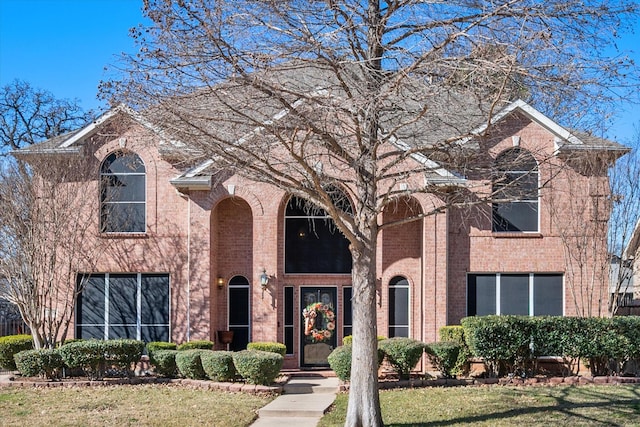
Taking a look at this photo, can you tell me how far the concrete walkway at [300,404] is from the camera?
13.4 meters

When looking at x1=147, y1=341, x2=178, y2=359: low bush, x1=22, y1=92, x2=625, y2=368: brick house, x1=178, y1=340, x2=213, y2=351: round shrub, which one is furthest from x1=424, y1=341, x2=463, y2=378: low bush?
x1=147, y1=341, x2=178, y2=359: low bush

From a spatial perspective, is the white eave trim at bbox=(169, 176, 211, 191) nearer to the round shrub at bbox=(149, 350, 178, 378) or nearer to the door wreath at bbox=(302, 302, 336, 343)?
the round shrub at bbox=(149, 350, 178, 378)

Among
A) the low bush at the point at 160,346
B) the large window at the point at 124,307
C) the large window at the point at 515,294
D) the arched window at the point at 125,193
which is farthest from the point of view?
the arched window at the point at 125,193

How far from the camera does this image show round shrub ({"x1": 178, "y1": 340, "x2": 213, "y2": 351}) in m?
18.4

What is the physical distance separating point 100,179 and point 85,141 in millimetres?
1149

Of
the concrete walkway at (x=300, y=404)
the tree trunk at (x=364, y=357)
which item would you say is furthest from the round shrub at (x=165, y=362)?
the tree trunk at (x=364, y=357)

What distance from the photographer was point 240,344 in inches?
803

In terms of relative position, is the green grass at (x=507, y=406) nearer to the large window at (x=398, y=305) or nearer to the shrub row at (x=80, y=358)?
the large window at (x=398, y=305)

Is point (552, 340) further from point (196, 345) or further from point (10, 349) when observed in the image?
point (10, 349)

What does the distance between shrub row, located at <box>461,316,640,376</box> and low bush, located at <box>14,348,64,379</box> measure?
9.60 meters

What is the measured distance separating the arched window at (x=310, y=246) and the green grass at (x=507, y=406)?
541 centimetres

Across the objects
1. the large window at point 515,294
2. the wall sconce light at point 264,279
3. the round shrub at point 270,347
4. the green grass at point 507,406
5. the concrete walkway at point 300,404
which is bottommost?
the concrete walkway at point 300,404

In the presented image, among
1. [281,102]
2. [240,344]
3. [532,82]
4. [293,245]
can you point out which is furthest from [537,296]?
[281,102]

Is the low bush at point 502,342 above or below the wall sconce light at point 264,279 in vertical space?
below
